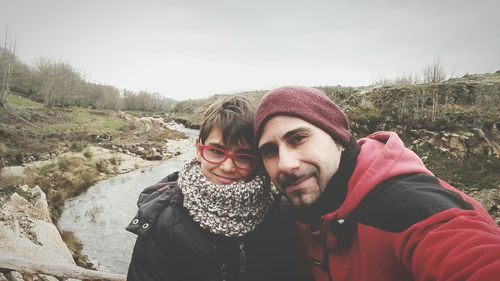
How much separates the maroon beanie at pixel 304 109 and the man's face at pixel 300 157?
4cm

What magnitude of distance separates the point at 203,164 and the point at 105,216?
9.96 metres

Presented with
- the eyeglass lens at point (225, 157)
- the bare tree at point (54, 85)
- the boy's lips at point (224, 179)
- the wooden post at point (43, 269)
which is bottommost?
the wooden post at point (43, 269)

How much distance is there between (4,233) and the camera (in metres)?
5.17

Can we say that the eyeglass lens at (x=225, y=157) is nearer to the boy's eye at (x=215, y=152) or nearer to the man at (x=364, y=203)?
the boy's eye at (x=215, y=152)

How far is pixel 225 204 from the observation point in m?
1.82

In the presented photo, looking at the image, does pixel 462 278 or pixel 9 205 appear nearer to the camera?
pixel 462 278

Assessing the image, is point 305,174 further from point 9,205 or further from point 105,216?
point 105,216

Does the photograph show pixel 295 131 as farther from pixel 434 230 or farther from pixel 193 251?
pixel 193 251

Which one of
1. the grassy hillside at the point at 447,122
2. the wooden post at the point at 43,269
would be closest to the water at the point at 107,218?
the wooden post at the point at 43,269

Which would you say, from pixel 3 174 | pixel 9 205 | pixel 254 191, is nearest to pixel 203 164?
pixel 254 191

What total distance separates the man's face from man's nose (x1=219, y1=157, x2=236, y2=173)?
0.26 metres

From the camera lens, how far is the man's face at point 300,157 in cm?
164

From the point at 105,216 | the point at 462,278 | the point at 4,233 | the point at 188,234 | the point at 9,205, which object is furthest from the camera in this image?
the point at 105,216

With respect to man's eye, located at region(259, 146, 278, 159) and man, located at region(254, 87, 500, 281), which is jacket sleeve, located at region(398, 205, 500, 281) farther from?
man's eye, located at region(259, 146, 278, 159)
